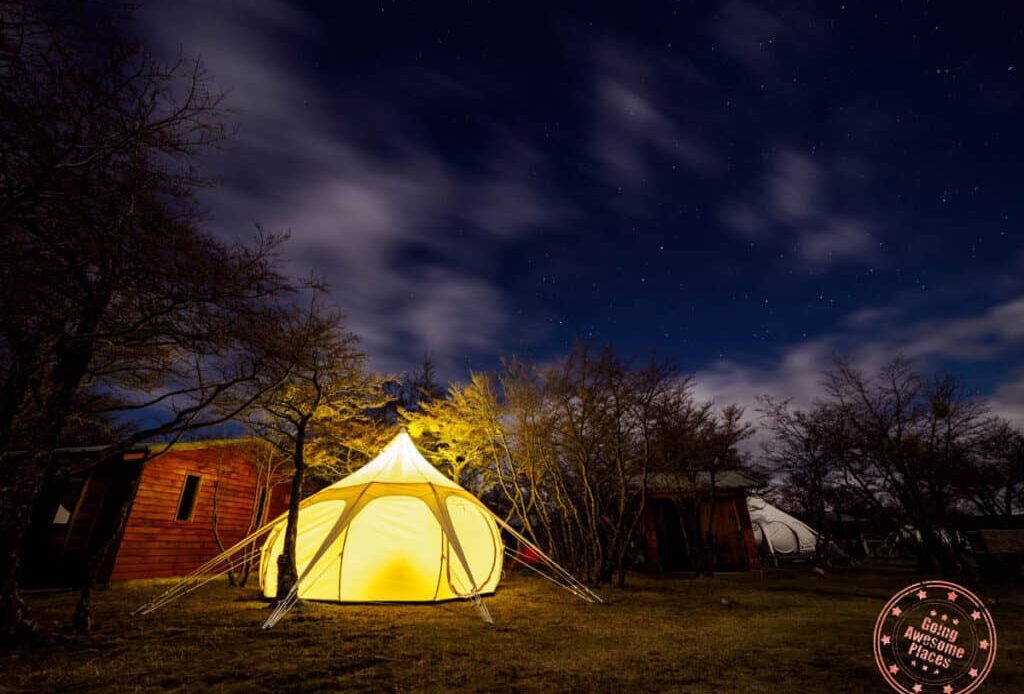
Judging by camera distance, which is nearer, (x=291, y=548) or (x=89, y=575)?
(x=89, y=575)

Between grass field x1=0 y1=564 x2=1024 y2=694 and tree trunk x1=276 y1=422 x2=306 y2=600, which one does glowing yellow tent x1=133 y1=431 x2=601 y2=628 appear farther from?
tree trunk x1=276 y1=422 x2=306 y2=600

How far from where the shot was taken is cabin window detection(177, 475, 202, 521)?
13.5 metres

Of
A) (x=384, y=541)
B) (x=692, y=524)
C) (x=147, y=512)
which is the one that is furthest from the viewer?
(x=692, y=524)

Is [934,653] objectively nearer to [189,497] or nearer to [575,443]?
[575,443]

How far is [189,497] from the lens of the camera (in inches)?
542

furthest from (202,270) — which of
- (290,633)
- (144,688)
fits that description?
(290,633)

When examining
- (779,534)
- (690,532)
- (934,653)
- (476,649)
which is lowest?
(934,653)

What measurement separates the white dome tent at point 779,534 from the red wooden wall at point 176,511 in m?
22.5

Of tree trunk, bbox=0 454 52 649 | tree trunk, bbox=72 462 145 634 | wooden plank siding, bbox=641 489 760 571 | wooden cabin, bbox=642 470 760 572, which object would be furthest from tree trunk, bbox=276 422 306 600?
wooden plank siding, bbox=641 489 760 571

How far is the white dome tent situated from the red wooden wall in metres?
22.5

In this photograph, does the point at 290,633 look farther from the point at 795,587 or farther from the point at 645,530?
the point at 645,530

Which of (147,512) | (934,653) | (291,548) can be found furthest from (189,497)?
(934,653)

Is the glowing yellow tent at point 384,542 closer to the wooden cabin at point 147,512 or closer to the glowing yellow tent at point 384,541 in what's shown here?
the glowing yellow tent at point 384,541

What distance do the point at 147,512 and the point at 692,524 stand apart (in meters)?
19.5
